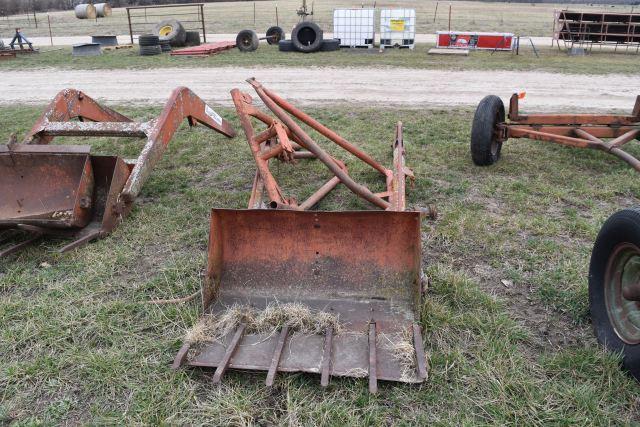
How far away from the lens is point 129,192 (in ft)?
13.7

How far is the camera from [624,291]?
8.83ft

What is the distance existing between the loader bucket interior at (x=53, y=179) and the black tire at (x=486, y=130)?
12.2 feet

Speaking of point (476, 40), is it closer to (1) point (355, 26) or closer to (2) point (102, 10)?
(1) point (355, 26)

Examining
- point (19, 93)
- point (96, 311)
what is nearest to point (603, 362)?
point (96, 311)

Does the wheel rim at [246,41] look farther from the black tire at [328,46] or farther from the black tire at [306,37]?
the black tire at [328,46]

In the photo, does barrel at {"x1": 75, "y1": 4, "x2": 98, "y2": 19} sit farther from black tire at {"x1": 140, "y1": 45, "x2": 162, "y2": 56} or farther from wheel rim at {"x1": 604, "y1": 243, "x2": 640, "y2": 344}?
wheel rim at {"x1": 604, "y1": 243, "x2": 640, "y2": 344}

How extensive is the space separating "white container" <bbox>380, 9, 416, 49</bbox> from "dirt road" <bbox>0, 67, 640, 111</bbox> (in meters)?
4.96

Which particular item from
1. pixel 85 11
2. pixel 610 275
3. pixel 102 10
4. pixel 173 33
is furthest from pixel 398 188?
pixel 102 10

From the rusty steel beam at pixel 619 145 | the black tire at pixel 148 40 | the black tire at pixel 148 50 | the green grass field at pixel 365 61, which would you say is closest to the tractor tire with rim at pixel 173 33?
the black tire at pixel 148 40

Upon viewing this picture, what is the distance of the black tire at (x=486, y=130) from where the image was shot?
5.64m

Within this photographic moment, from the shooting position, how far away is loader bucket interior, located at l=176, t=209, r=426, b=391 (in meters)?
2.77

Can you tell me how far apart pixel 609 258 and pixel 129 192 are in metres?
3.52

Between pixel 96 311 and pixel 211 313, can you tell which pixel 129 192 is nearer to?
pixel 96 311

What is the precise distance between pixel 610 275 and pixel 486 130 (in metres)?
2.95
